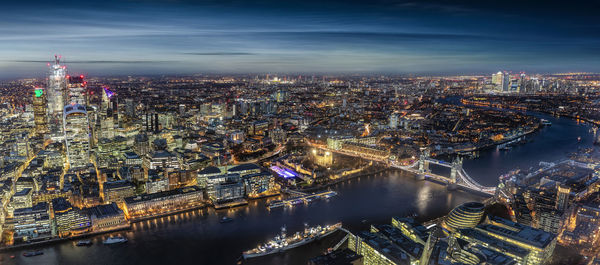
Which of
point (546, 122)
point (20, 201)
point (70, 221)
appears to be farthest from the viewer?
point (546, 122)

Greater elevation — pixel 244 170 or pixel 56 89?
pixel 56 89

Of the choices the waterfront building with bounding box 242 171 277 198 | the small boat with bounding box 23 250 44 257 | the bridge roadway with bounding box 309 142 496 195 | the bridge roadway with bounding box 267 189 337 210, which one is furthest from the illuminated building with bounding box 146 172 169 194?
the bridge roadway with bounding box 309 142 496 195

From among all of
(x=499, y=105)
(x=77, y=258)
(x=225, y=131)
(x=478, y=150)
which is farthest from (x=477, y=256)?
(x=499, y=105)

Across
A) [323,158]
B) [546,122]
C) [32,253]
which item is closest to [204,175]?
[32,253]

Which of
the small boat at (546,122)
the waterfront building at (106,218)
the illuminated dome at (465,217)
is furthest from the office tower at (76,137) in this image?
the small boat at (546,122)

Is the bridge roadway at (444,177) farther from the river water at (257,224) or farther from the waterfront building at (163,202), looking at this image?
the waterfront building at (163,202)

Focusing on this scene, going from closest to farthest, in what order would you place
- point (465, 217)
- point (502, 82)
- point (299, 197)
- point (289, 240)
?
point (289, 240)
point (465, 217)
point (299, 197)
point (502, 82)

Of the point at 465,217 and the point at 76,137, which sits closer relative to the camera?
Result: the point at 465,217

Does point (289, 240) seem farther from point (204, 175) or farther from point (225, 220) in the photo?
point (204, 175)

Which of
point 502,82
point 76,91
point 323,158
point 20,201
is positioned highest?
point 502,82
